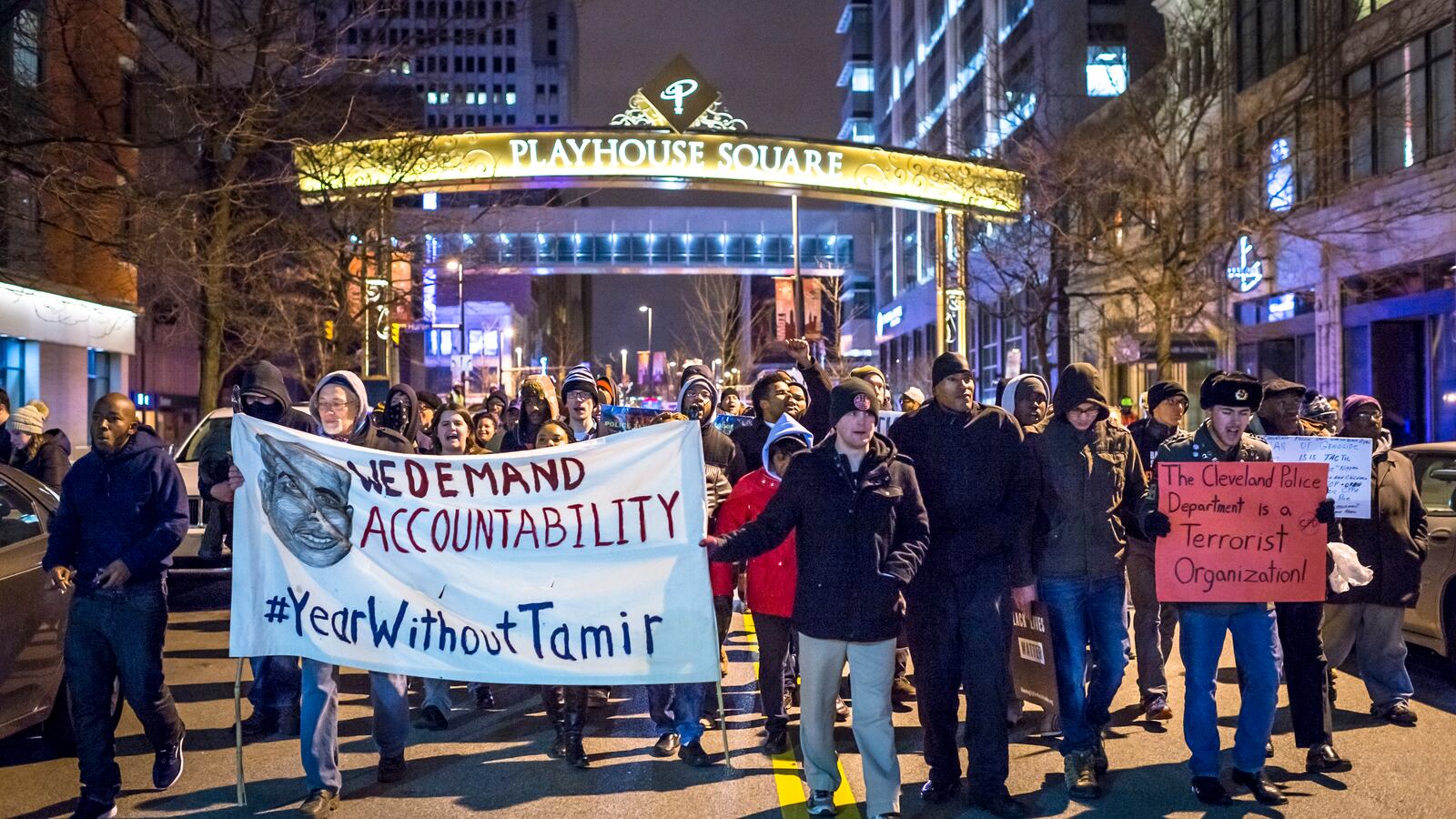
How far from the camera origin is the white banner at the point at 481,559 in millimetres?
6000

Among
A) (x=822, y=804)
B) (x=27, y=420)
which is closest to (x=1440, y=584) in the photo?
(x=822, y=804)

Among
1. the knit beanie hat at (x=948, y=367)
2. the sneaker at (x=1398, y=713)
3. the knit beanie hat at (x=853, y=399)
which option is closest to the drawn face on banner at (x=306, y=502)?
the knit beanie hat at (x=853, y=399)

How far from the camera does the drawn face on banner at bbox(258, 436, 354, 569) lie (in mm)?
6055

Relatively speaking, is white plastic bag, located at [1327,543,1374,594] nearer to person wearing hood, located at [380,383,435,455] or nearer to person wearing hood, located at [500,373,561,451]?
Result: person wearing hood, located at [500,373,561,451]

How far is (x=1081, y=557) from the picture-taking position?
20.0ft

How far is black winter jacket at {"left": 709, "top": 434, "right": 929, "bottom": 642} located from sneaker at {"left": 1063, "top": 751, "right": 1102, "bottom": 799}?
4.20ft

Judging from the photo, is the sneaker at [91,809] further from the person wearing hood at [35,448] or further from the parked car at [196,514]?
the parked car at [196,514]

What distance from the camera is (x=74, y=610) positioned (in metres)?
5.73

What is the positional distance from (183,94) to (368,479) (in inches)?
316

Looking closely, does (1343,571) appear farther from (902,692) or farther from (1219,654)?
(902,692)

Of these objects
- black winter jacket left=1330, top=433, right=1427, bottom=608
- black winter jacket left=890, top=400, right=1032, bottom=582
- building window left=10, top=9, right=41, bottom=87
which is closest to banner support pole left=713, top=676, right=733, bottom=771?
black winter jacket left=890, top=400, right=1032, bottom=582

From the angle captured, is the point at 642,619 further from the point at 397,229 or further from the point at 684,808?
the point at 397,229

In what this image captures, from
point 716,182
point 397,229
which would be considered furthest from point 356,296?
point 716,182

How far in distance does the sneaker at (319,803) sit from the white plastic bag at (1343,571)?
5.02 metres
